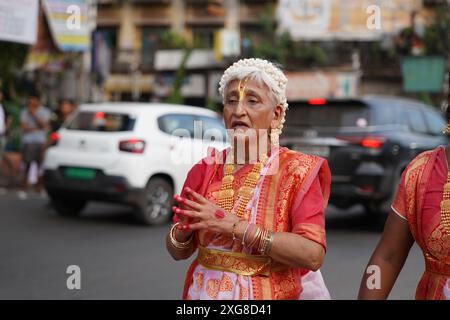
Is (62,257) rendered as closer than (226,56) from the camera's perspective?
Yes

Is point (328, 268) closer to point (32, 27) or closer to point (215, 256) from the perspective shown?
point (215, 256)

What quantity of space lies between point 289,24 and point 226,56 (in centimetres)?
1222

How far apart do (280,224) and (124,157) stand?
7240 mm

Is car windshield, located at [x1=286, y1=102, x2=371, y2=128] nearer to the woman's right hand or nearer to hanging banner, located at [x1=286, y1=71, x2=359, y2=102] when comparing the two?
the woman's right hand

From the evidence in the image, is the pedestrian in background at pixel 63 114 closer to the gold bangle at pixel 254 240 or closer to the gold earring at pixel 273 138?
the gold earring at pixel 273 138

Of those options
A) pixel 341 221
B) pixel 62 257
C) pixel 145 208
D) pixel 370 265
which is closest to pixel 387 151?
pixel 341 221

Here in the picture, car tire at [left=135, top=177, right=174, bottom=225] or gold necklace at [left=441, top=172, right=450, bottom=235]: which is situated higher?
gold necklace at [left=441, top=172, right=450, bottom=235]

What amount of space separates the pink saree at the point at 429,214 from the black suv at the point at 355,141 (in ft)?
21.5

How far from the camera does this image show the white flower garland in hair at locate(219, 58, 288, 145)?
249 centimetres

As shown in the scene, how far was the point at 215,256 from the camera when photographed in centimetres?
239

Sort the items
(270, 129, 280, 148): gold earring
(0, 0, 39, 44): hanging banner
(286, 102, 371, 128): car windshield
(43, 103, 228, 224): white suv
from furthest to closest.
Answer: (0, 0, 39, 44): hanging banner, (43, 103, 228, 224): white suv, (286, 102, 371, 128): car windshield, (270, 129, 280, 148): gold earring

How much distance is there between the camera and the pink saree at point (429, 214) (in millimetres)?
2152

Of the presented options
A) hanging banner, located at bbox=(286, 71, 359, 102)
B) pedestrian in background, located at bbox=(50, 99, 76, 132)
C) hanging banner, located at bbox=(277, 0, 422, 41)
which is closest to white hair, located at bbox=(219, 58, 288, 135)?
pedestrian in background, located at bbox=(50, 99, 76, 132)

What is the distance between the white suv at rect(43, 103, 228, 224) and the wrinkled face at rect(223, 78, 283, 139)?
258 inches
